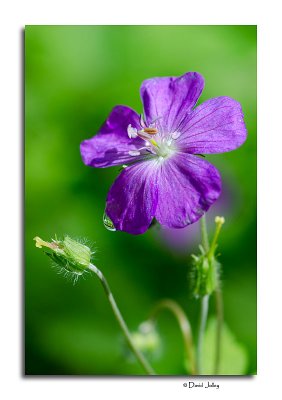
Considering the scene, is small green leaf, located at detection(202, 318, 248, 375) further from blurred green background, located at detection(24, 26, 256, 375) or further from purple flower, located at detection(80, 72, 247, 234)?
purple flower, located at detection(80, 72, 247, 234)

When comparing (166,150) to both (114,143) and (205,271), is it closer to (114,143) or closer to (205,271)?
(114,143)

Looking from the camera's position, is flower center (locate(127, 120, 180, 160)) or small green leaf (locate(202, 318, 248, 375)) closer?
flower center (locate(127, 120, 180, 160))

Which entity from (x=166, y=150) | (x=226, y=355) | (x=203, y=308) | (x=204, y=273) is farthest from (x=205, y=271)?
(x=226, y=355)

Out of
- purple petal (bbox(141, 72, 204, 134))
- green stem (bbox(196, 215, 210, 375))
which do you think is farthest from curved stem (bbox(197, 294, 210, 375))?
purple petal (bbox(141, 72, 204, 134))

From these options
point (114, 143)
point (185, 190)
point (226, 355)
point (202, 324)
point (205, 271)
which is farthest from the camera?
point (226, 355)

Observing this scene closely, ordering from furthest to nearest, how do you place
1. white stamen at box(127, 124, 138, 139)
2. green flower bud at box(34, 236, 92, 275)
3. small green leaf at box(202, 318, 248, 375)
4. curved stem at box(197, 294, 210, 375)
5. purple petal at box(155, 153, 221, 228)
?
small green leaf at box(202, 318, 248, 375) → curved stem at box(197, 294, 210, 375) → white stamen at box(127, 124, 138, 139) → green flower bud at box(34, 236, 92, 275) → purple petal at box(155, 153, 221, 228)
